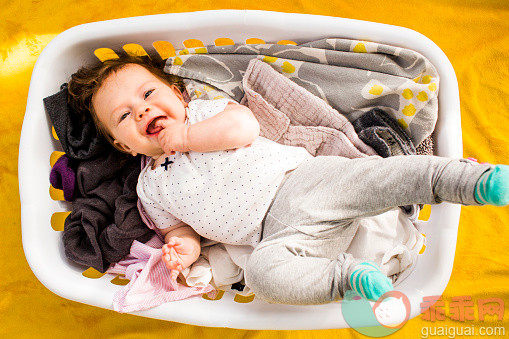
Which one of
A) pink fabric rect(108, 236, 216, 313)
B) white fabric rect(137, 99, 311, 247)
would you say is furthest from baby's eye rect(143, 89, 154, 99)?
pink fabric rect(108, 236, 216, 313)

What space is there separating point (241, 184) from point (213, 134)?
0.42ft

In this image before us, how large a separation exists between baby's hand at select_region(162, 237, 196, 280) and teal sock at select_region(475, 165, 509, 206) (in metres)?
0.62

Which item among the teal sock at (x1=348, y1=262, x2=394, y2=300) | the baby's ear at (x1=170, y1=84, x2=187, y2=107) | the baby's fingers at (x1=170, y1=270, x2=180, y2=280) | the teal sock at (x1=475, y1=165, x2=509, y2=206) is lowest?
the baby's fingers at (x1=170, y1=270, x2=180, y2=280)

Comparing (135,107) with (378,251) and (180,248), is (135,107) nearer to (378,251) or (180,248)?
(180,248)

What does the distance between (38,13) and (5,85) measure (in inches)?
10.4

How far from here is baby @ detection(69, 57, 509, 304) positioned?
2.65 feet

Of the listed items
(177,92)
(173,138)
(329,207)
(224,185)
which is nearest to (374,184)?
(329,207)

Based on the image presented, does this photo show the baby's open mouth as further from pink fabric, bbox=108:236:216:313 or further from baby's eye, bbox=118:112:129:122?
pink fabric, bbox=108:236:216:313

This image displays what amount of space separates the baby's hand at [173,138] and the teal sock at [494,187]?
0.59 m

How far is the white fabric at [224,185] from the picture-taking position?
96cm

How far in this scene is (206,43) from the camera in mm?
1100

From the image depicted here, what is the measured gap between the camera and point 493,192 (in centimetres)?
67

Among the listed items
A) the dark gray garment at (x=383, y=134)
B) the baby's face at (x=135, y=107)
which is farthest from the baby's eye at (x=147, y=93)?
the dark gray garment at (x=383, y=134)

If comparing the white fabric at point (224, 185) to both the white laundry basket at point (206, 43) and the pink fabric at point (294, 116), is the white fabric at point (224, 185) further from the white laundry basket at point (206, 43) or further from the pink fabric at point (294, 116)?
the white laundry basket at point (206, 43)
